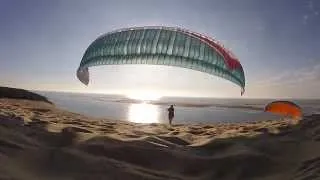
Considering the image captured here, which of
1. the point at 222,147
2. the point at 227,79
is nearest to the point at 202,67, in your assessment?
the point at 227,79

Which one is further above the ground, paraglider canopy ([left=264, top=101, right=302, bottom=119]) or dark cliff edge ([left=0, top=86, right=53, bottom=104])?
dark cliff edge ([left=0, top=86, right=53, bottom=104])

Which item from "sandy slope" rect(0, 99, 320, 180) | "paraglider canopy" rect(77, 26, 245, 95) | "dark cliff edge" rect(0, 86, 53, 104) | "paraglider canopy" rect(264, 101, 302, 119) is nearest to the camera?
"sandy slope" rect(0, 99, 320, 180)

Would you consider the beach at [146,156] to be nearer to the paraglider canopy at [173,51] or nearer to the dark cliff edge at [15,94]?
the paraglider canopy at [173,51]

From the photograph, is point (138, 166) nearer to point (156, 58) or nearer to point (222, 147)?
point (222, 147)

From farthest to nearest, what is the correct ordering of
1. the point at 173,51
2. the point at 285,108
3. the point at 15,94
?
the point at 15,94 < the point at 285,108 < the point at 173,51

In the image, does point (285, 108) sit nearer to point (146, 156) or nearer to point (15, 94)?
point (146, 156)

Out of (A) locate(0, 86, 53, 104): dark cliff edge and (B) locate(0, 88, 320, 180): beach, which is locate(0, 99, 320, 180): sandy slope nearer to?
(B) locate(0, 88, 320, 180): beach

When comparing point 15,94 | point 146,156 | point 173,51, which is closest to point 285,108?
point 173,51

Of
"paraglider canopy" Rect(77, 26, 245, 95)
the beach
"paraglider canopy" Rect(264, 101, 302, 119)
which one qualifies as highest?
"paraglider canopy" Rect(77, 26, 245, 95)

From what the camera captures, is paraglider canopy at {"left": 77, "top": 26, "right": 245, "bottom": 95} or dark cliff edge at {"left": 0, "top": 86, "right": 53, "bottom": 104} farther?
dark cliff edge at {"left": 0, "top": 86, "right": 53, "bottom": 104}

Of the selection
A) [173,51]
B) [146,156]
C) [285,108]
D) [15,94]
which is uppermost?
[173,51]

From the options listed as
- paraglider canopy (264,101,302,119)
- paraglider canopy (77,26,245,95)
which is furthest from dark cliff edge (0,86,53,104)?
paraglider canopy (77,26,245,95)
